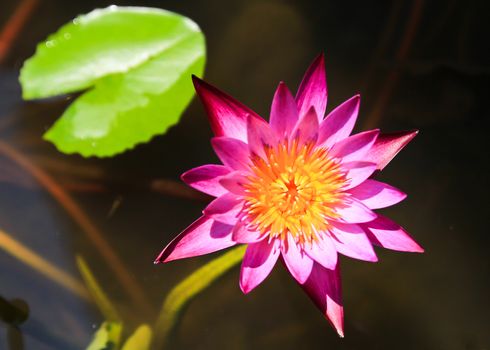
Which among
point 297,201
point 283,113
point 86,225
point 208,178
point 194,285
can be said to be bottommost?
point 194,285

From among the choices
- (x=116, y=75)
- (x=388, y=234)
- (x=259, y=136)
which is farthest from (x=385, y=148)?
(x=116, y=75)

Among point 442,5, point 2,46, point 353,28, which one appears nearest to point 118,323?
point 2,46

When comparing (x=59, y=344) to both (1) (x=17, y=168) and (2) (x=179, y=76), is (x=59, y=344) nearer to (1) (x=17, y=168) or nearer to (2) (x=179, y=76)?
(1) (x=17, y=168)

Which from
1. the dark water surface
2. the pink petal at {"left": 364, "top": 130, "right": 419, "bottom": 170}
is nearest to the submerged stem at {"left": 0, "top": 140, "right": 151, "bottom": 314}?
the dark water surface

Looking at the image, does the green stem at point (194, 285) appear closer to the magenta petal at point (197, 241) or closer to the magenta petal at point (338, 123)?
the magenta petal at point (197, 241)

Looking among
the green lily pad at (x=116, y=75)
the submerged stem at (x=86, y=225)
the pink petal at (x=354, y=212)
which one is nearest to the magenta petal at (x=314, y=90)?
the pink petal at (x=354, y=212)

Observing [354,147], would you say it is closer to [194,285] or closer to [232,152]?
[232,152]

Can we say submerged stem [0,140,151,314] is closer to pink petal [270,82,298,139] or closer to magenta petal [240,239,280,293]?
magenta petal [240,239,280,293]
